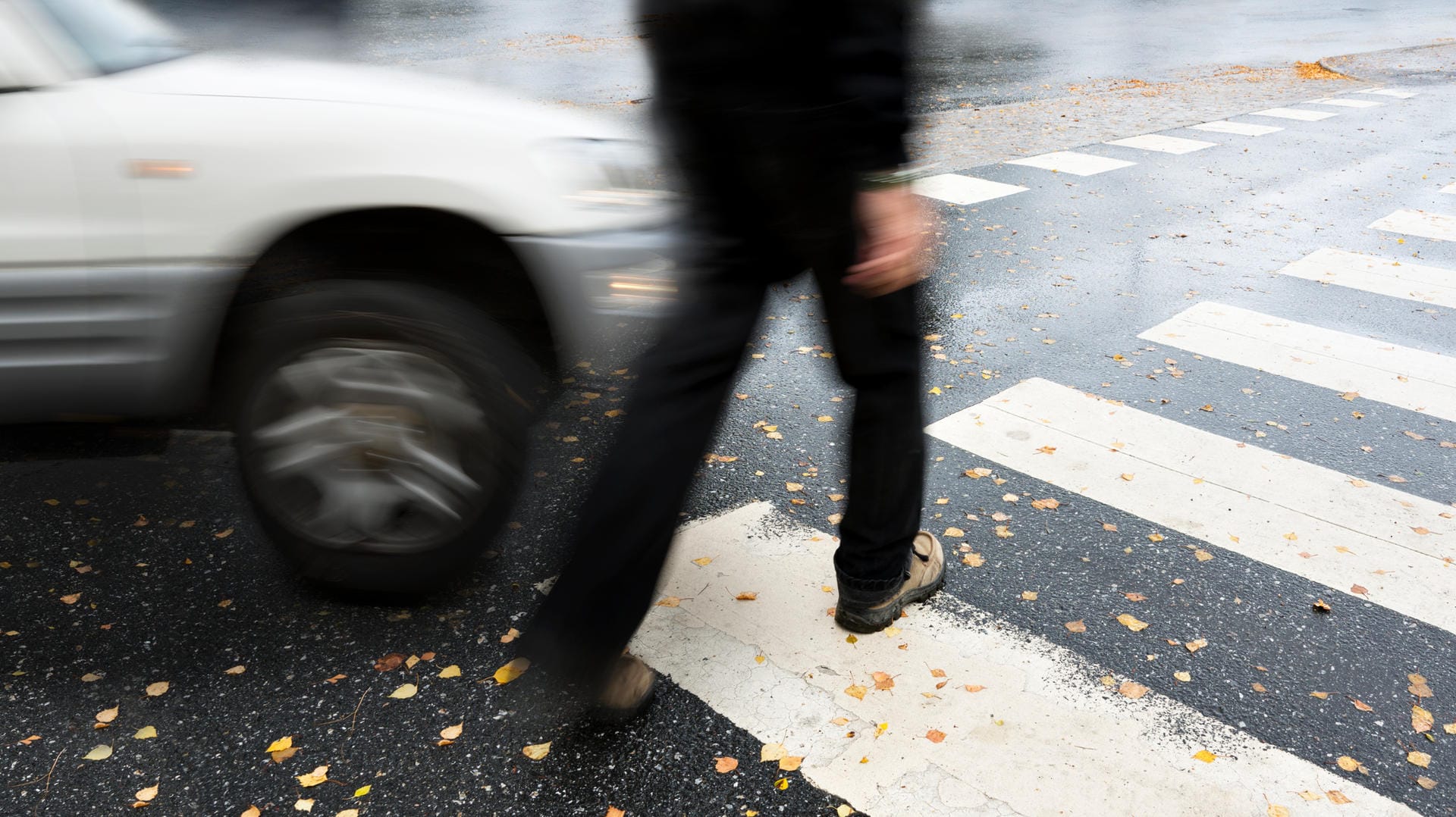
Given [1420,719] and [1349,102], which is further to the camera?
[1349,102]

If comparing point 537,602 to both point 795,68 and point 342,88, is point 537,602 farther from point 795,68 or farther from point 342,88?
point 795,68

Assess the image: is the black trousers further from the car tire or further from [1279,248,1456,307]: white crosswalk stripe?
[1279,248,1456,307]: white crosswalk stripe

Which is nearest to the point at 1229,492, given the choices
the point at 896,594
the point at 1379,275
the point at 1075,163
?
the point at 896,594

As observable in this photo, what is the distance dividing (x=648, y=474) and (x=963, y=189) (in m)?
6.80

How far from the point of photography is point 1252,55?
705 inches

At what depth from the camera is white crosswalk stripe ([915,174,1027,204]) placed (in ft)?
27.4

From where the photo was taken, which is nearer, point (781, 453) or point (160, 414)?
point (160, 414)

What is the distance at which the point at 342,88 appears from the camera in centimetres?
306

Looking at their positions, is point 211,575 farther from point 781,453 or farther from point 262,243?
point 781,453

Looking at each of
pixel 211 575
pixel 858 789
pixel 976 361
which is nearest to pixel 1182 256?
pixel 976 361

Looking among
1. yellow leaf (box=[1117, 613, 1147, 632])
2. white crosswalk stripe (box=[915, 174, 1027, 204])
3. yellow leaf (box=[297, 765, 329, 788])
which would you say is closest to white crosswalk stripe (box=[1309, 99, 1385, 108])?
white crosswalk stripe (box=[915, 174, 1027, 204])

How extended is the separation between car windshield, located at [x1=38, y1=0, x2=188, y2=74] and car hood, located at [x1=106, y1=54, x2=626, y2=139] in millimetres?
74

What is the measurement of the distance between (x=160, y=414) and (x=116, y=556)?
666 millimetres

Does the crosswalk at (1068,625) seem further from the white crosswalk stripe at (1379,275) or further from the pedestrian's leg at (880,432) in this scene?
the white crosswalk stripe at (1379,275)
